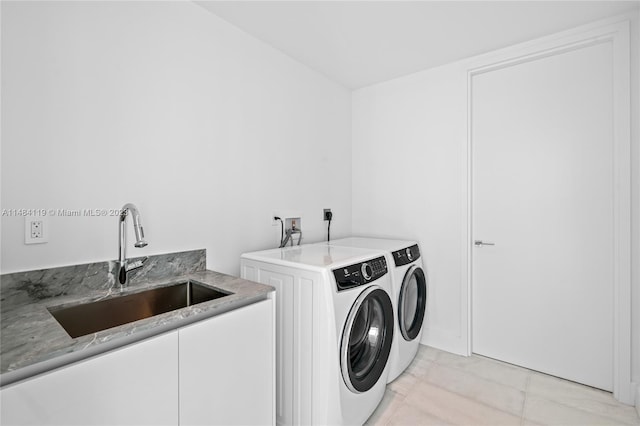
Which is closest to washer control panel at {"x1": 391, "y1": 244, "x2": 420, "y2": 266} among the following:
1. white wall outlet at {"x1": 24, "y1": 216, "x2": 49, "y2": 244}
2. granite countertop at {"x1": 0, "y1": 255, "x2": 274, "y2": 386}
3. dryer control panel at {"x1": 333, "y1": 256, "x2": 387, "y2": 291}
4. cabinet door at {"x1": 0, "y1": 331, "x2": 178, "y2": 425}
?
dryer control panel at {"x1": 333, "y1": 256, "x2": 387, "y2": 291}

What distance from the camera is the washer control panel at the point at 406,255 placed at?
212cm

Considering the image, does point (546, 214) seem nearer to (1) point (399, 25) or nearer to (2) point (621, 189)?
(2) point (621, 189)

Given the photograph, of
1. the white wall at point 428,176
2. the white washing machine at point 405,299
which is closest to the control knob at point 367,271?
the white washing machine at point 405,299

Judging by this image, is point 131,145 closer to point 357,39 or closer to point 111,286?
point 111,286

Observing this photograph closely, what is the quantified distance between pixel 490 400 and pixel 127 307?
2.14 metres

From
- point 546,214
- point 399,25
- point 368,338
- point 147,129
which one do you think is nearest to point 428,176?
point 546,214

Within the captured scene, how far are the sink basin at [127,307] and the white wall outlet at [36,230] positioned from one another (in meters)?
0.30

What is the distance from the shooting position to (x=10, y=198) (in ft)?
3.98

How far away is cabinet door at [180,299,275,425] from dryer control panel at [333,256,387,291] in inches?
14.2

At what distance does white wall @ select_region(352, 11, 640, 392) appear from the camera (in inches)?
99.3

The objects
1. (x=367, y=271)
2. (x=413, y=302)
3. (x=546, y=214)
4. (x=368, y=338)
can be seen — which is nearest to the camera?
(x=367, y=271)

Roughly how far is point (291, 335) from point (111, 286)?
903 mm

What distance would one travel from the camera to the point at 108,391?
0.93 m

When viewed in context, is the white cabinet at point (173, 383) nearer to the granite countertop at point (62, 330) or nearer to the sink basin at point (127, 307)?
the granite countertop at point (62, 330)
